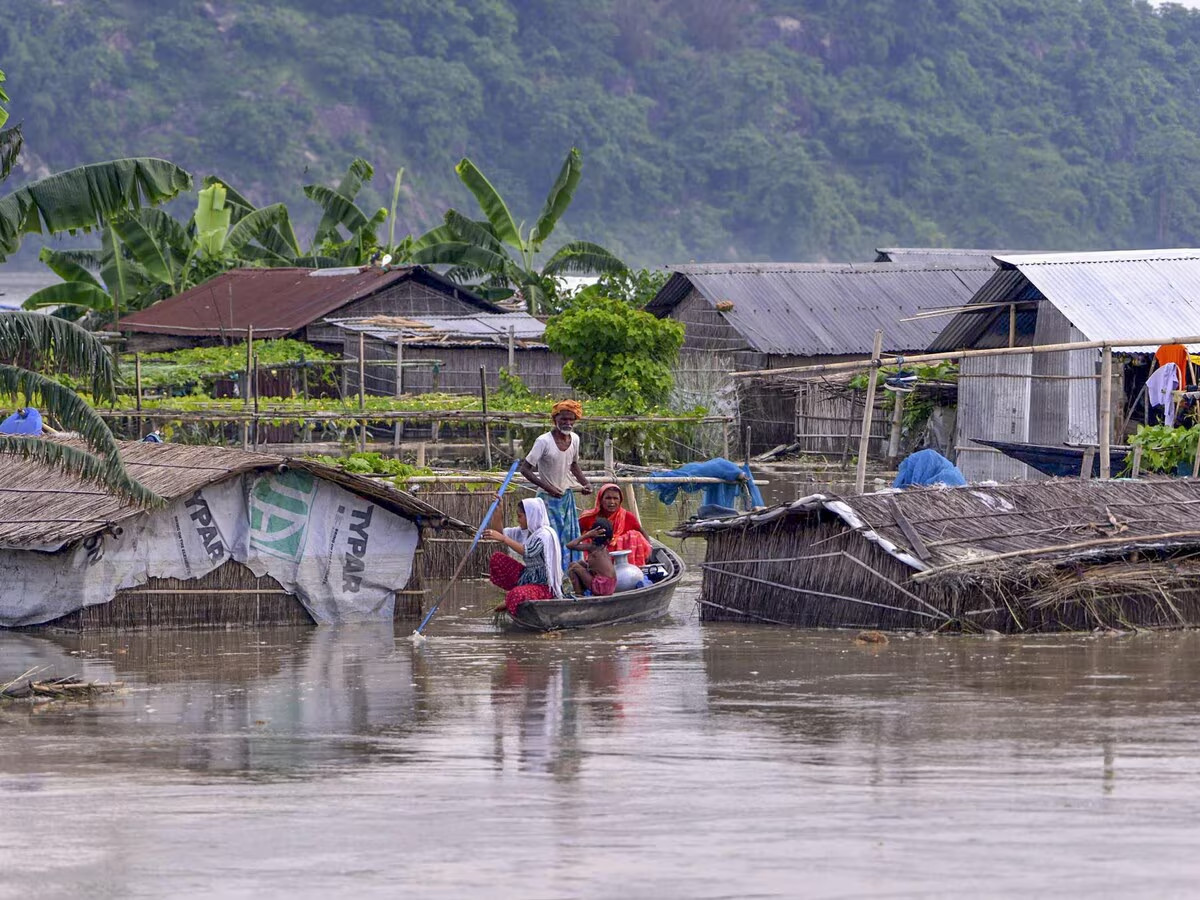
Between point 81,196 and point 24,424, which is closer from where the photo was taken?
point 81,196

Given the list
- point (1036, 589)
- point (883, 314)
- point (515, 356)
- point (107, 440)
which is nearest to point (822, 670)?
point (1036, 589)

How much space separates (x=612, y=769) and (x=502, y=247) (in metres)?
25.1

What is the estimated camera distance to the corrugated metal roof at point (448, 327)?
92.2 feet

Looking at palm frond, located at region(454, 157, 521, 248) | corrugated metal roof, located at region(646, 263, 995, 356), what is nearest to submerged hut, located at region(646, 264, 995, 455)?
corrugated metal roof, located at region(646, 263, 995, 356)

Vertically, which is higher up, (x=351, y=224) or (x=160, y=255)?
(x=351, y=224)

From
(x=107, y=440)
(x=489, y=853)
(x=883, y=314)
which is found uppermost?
(x=883, y=314)

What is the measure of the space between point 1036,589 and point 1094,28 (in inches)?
2797

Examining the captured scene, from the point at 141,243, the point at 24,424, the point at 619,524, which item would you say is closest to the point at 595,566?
the point at 619,524

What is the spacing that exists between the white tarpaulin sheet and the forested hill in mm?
58092

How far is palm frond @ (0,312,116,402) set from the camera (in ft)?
34.5

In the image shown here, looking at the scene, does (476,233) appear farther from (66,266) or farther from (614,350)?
(66,266)

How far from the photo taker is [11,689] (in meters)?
9.90

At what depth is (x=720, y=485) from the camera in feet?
49.8

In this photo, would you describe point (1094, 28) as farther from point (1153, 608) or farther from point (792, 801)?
point (792, 801)
